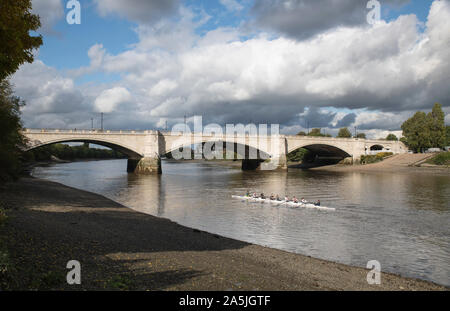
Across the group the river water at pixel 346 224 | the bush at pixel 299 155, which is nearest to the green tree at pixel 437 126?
the bush at pixel 299 155

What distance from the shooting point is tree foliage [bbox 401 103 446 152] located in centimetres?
9188

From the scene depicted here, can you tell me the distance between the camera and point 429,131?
92.4 meters

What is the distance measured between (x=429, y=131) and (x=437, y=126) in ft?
10.5

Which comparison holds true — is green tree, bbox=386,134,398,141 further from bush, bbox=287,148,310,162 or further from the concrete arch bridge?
bush, bbox=287,148,310,162

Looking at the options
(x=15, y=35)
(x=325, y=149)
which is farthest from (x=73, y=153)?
(x=15, y=35)

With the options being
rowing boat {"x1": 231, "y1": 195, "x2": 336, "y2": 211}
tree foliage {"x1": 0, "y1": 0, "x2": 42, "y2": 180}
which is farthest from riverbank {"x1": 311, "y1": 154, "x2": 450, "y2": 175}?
tree foliage {"x1": 0, "y1": 0, "x2": 42, "y2": 180}

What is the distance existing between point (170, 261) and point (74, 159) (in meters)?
160

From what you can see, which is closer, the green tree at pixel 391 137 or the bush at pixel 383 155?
the bush at pixel 383 155

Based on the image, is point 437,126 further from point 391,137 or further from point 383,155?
point 391,137

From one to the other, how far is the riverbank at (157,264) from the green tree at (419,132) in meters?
97.8

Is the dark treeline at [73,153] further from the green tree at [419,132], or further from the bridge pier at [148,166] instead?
the green tree at [419,132]

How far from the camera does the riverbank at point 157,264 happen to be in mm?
8047

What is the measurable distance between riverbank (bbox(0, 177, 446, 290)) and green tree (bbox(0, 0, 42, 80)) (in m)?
5.93
